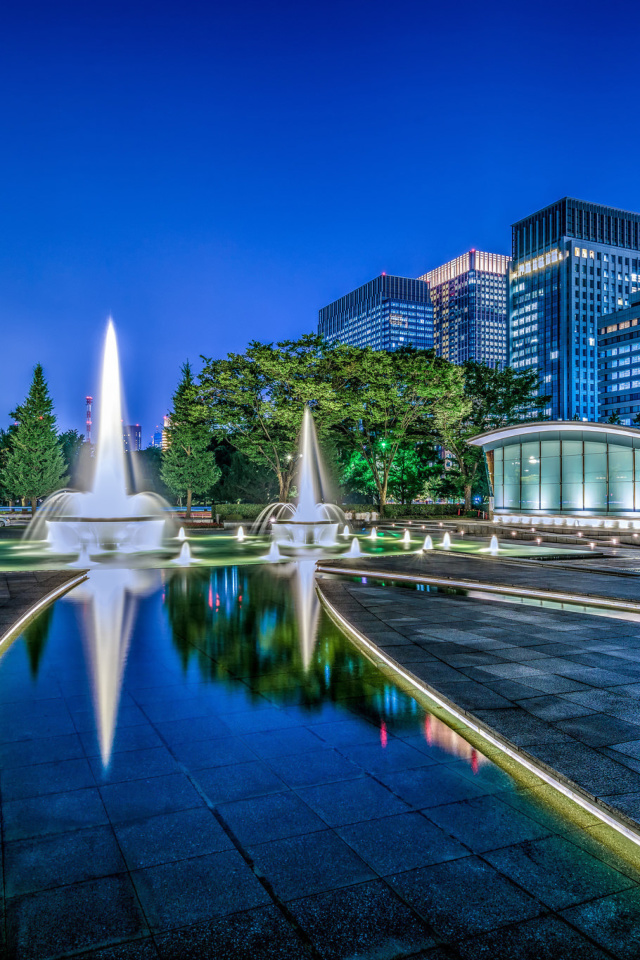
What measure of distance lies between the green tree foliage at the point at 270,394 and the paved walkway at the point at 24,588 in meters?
23.6

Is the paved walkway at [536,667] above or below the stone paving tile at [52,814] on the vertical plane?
above

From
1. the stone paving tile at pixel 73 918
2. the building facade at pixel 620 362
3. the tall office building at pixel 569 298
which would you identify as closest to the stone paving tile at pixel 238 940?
the stone paving tile at pixel 73 918

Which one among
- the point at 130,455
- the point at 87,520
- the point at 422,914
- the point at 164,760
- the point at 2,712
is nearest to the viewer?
the point at 422,914

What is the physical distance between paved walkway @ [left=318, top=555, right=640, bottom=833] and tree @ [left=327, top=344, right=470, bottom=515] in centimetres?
2714

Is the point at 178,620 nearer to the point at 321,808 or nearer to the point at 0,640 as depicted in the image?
the point at 0,640

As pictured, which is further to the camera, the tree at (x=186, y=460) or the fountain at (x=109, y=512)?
the tree at (x=186, y=460)

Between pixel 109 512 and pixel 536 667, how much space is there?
73.3 ft

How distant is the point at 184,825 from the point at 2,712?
3006 mm

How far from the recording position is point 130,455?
89.2m

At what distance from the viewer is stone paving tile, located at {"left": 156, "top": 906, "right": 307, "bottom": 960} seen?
105 inches

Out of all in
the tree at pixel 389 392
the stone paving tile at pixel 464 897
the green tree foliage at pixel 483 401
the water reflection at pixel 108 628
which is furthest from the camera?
the green tree foliage at pixel 483 401

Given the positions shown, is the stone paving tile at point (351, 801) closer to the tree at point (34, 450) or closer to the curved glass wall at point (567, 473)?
the curved glass wall at point (567, 473)

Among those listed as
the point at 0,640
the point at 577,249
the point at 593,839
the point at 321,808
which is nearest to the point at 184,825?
the point at 321,808

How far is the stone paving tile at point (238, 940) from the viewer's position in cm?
266
